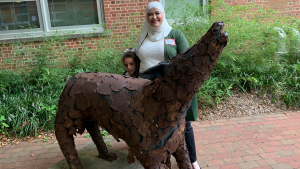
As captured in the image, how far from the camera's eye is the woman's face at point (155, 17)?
6.58 ft

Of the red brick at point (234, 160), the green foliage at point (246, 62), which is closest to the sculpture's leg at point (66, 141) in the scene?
the red brick at point (234, 160)

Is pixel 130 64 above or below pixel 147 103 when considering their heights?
above

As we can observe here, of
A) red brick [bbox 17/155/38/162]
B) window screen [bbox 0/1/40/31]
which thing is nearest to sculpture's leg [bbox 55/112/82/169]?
red brick [bbox 17/155/38/162]

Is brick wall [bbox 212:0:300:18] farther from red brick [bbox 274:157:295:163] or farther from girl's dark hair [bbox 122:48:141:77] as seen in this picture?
girl's dark hair [bbox 122:48:141:77]

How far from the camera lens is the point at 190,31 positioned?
4.66 meters

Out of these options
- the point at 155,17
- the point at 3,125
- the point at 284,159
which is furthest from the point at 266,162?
the point at 3,125

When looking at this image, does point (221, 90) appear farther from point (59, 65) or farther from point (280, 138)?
point (59, 65)

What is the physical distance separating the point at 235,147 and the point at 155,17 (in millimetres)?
2272

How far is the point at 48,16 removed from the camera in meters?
5.79

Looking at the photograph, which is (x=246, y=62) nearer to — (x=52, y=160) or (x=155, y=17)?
(x=155, y=17)

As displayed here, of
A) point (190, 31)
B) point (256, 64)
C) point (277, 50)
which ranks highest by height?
point (190, 31)

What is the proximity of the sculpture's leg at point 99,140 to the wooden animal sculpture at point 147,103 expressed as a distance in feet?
1.16

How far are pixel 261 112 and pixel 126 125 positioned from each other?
146 inches

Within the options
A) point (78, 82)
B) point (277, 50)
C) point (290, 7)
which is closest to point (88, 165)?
point (78, 82)
